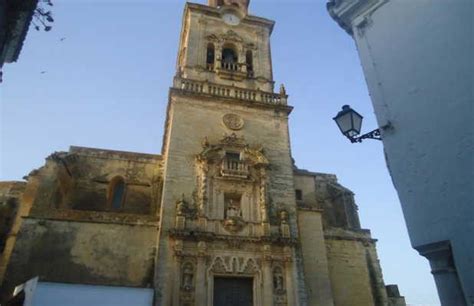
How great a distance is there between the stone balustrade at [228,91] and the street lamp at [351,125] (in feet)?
40.0

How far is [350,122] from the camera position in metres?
5.96

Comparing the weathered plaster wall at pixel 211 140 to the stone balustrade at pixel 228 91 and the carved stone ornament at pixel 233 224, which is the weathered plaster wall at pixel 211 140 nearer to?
the stone balustrade at pixel 228 91

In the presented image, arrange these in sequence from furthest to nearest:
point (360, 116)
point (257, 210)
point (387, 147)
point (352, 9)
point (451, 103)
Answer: point (257, 210) → point (352, 9) → point (360, 116) → point (387, 147) → point (451, 103)

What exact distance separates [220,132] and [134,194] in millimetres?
5310

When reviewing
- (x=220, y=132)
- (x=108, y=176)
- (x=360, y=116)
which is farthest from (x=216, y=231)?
(x=360, y=116)

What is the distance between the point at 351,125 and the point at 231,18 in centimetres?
1835

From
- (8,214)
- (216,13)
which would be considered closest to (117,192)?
(8,214)

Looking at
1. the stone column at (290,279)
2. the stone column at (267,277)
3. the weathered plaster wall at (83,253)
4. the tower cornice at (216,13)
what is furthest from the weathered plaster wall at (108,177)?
the tower cornice at (216,13)

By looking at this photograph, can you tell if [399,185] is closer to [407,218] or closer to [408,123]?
[407,218]

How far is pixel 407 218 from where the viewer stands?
4746 mm

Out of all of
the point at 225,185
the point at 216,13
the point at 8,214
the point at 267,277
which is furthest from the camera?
the point at 216,13

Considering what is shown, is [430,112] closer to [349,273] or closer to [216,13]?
[349,273]

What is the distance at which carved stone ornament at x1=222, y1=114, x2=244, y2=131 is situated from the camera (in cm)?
1727

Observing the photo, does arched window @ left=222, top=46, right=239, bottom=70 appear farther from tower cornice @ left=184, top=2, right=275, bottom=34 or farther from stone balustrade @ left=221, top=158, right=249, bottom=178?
stone balustrade @ left=221, top=158, right=249, bottom=178
